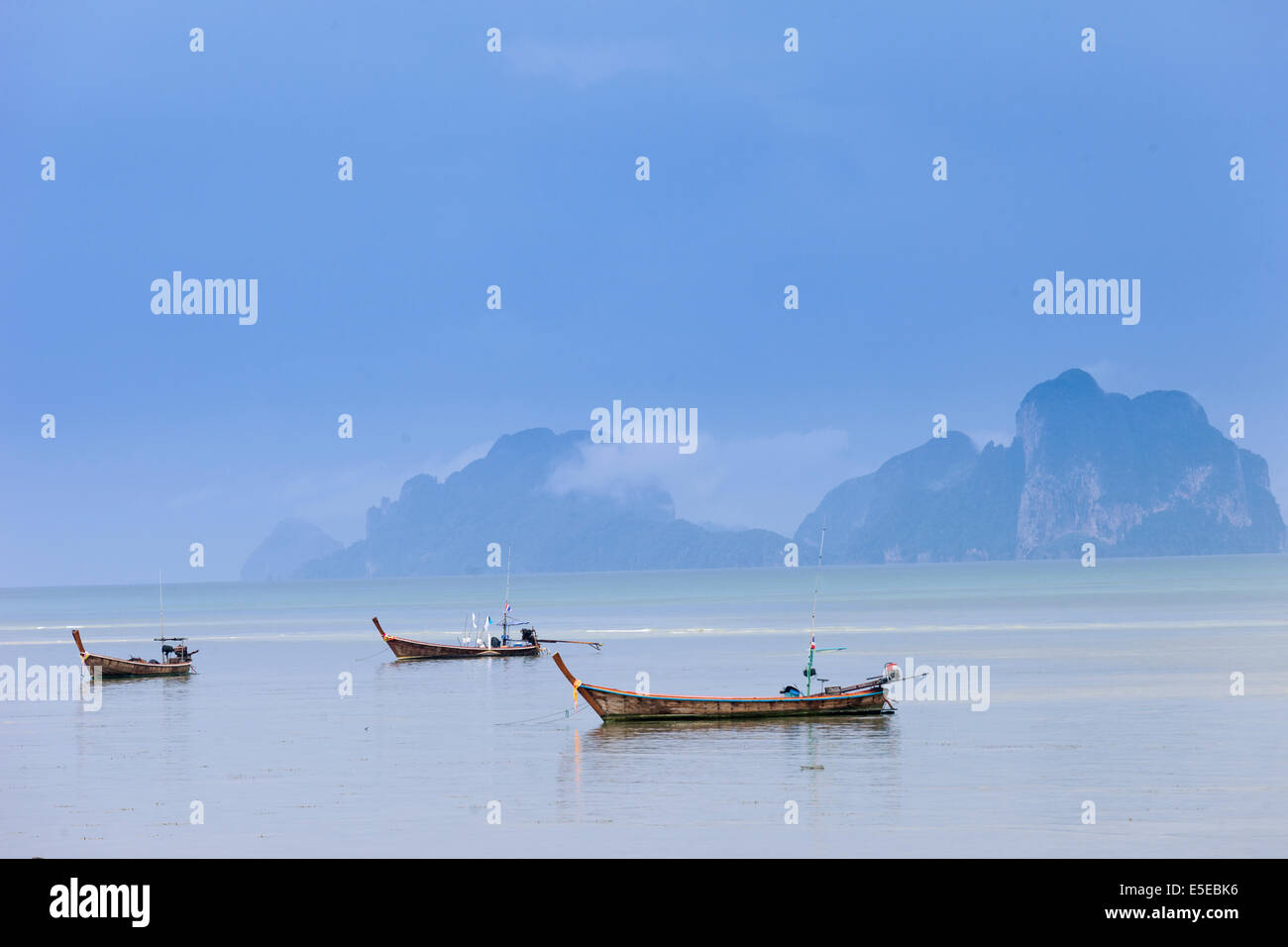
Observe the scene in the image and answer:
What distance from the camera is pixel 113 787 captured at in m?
37.7

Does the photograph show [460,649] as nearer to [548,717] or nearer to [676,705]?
[548,717]

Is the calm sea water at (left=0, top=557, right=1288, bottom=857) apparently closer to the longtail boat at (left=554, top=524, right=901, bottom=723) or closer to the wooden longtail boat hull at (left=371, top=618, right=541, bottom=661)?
the longtail boat at (left=554, top=524, right=901, bottom=723)

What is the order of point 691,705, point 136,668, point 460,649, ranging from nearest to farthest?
1. point 691,705
2. point 136,668
3. point 460,649

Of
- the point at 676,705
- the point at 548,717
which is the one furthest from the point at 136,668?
the point at 676,705

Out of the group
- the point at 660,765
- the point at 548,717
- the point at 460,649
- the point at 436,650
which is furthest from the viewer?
the point at 436,650

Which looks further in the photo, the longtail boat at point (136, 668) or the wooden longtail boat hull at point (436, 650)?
the wooden longtail boat hull at point (436, 650)

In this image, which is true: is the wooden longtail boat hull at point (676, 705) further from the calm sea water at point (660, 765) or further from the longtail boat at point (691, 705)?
the calm sea water at point (660, 765)

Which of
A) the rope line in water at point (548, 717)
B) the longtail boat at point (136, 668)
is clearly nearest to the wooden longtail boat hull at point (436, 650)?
the longtail boat at point (136, 668)

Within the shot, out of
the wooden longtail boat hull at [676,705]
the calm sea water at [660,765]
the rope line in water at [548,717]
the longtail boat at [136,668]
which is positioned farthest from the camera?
the longtail boat at [136,668]

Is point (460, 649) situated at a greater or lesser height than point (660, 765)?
greater

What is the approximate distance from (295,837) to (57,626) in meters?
158

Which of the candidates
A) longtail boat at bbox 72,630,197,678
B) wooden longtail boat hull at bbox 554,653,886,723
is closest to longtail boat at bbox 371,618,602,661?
longtail boat at bbox 72,630,197,678
